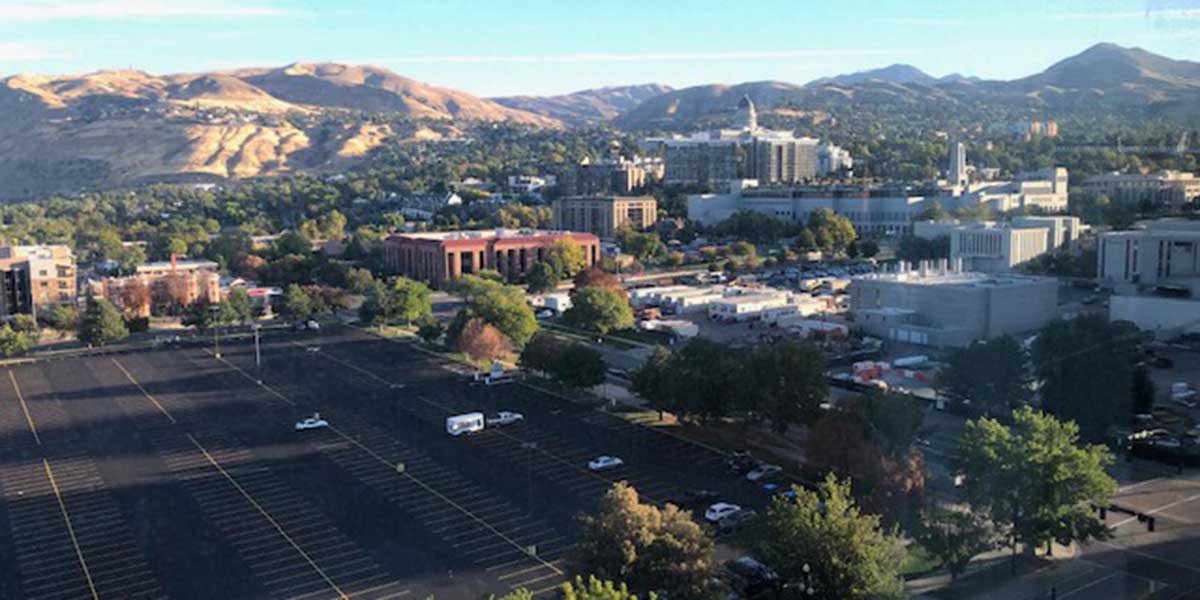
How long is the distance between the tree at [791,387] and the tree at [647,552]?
2676 millimetres

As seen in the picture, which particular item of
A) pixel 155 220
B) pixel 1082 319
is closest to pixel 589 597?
pixel 1082 319

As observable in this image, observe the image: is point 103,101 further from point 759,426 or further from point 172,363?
point 759,426

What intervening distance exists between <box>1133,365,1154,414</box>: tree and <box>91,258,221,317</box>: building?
11.7 meters

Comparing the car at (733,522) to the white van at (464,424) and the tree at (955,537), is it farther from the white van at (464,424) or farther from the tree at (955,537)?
the white van at (464,424)

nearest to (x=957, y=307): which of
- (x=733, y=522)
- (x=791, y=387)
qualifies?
(x=791, y=387)

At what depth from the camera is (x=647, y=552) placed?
369cm

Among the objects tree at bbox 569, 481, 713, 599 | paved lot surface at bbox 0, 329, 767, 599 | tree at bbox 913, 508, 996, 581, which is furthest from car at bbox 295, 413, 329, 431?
tree at bbox 913, 508, 996, 581

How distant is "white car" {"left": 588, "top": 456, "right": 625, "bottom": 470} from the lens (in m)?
6.21

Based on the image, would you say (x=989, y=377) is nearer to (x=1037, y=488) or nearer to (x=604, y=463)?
(x=1037, y=488)

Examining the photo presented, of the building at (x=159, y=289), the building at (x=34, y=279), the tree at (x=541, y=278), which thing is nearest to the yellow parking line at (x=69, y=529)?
the building at (x=159, y=289)

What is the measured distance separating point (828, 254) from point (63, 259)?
13694mm

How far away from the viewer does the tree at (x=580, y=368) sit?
8.06m

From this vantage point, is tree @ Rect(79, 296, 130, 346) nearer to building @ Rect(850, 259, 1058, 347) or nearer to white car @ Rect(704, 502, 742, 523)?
building @ Rect(850, 259, 1058, 347)

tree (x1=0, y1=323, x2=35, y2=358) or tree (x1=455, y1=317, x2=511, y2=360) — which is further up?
tree (x1=455, y1=317, x2=511, y2=360)
